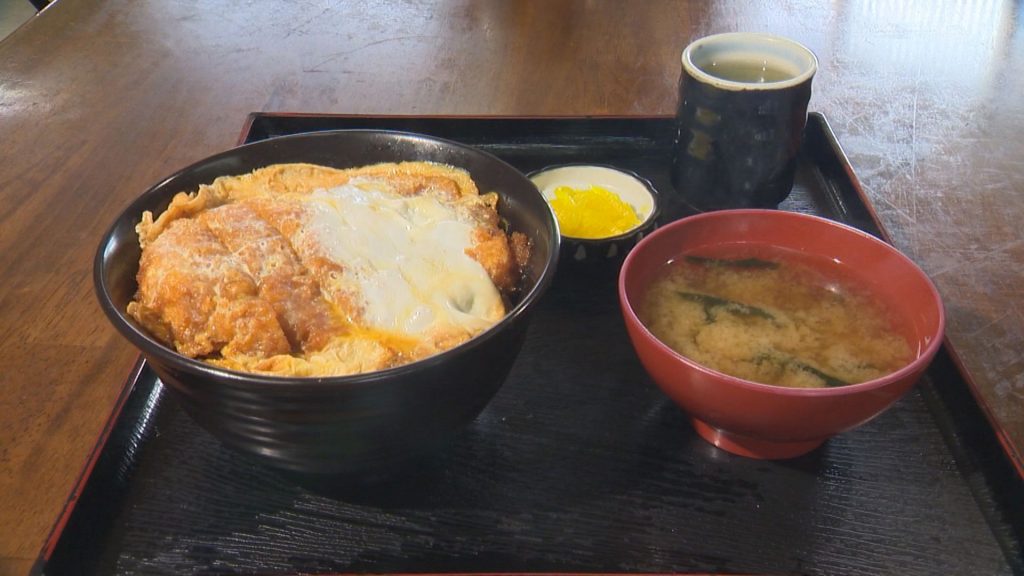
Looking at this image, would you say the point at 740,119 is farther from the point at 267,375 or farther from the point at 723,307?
→ the point at 267,375

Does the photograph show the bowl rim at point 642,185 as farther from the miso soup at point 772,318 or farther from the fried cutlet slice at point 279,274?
the fried cutlet slice at point 279,274

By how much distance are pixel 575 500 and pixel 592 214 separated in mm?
685

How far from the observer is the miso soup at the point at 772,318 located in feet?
3.76

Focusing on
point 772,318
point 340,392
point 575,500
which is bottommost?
point 575,500

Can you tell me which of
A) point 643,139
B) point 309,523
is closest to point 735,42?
point 643,139

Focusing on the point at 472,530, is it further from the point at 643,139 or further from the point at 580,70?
the point at 580,70

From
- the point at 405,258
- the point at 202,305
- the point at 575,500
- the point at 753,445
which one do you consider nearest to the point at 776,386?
the point at 753,445

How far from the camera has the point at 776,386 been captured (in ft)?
3.45

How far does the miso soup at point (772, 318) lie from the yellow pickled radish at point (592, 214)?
0.26m

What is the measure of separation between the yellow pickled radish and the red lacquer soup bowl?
234 millimetres

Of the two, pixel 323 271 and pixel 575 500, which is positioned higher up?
pixel 323 271

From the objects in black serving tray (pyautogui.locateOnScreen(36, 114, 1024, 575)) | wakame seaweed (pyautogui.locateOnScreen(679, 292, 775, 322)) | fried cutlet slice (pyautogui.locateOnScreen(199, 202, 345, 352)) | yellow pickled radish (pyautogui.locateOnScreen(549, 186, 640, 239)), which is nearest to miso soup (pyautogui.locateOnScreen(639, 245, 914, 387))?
wakame seaweed (pyautogui.locateOnScreen(679, 292, 775, 322))

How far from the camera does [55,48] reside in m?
2.46

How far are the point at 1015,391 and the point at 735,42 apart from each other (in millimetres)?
937
